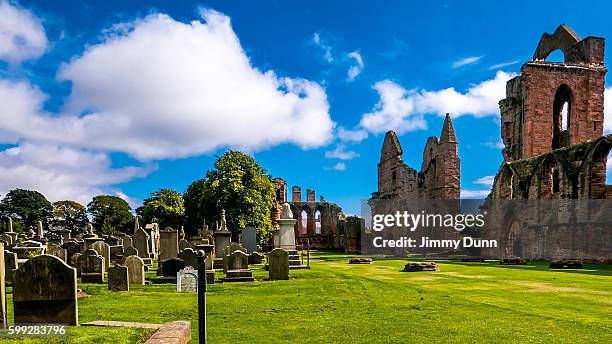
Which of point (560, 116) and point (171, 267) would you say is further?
point (560, 116)

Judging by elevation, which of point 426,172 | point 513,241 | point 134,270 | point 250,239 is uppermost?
point 426,172

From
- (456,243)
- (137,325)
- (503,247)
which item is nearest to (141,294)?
(137,325)

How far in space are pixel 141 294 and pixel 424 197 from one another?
1183 inches

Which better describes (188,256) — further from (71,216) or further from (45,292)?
(71,216)

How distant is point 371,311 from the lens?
845 cm

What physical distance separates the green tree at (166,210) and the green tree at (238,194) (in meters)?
15.5

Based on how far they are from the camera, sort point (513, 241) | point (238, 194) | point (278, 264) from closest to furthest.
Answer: point (278, 264) < point (513, 241) < point (238, 194)

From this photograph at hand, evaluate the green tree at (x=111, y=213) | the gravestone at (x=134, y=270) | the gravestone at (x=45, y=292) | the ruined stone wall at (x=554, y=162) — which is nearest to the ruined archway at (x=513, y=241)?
the ruined stone wall at (x=554, y=162)

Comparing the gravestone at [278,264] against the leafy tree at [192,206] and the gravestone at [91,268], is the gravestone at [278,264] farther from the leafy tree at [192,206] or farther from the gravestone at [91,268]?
the leafy tree at [192,206]

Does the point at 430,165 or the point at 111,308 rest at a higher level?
the point at 430,165

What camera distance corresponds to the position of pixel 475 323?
7.27 meters

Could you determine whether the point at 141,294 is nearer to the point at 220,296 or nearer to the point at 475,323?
the point at 220,296

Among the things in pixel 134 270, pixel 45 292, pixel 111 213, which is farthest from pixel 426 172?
pixel 111 213

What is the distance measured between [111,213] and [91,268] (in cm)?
5551
